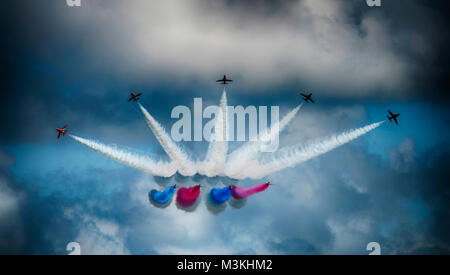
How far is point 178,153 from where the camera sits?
79000mm

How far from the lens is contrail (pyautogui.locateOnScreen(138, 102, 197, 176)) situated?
76.9 metres

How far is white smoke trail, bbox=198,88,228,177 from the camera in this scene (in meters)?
75.4

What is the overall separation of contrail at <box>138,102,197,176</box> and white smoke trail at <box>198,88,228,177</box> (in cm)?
263

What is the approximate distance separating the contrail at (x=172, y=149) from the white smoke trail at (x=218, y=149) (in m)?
2.63

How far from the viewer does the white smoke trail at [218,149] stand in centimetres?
7544

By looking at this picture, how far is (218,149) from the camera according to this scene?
253ft

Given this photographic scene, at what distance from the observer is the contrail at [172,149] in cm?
7688

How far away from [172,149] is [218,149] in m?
10.2
